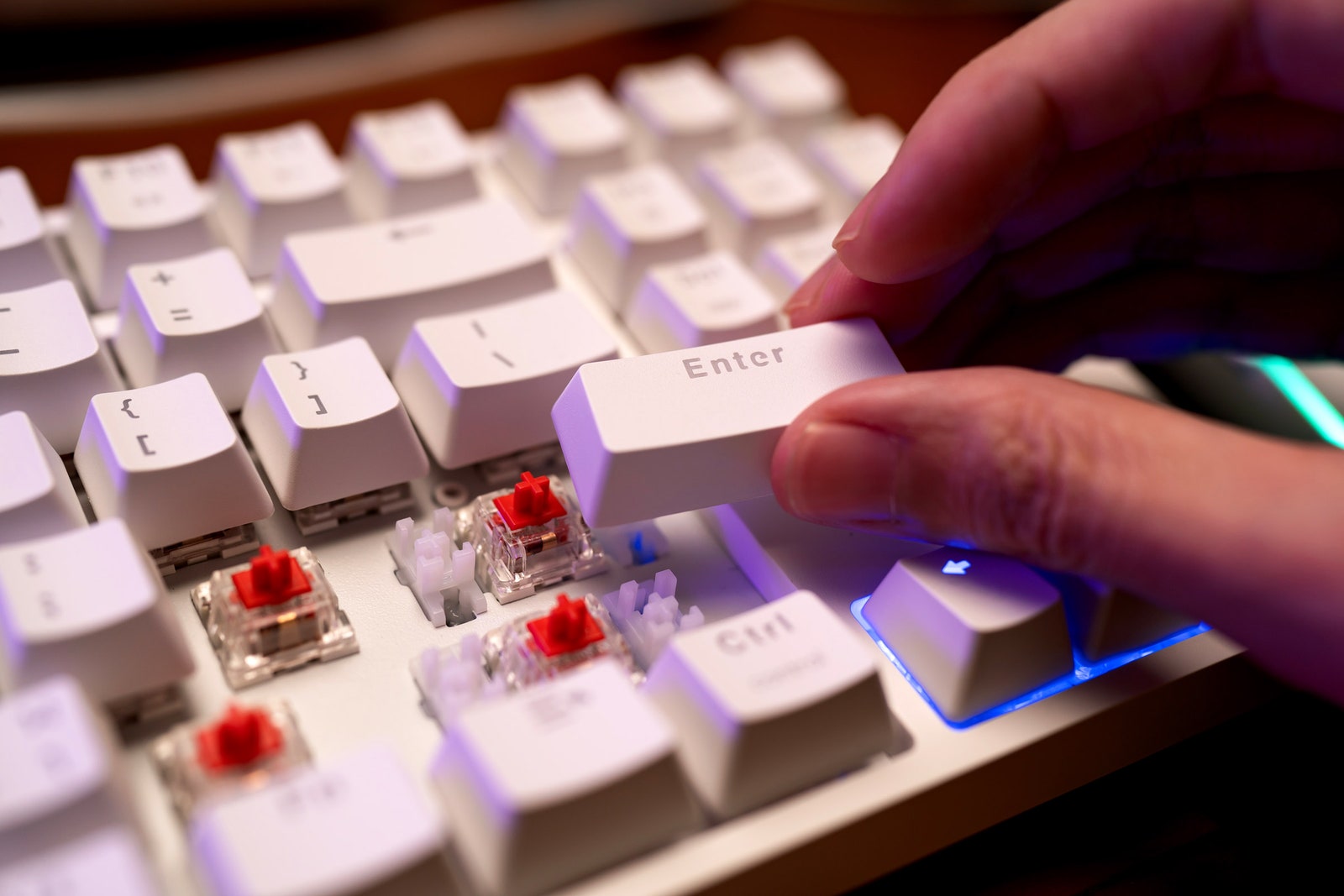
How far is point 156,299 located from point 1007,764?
19.7 inches

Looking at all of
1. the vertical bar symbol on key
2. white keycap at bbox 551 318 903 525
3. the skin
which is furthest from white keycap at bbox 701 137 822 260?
the vertical bar symbol on key

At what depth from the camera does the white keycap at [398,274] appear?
2.13 ft

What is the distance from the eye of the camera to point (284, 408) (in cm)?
56

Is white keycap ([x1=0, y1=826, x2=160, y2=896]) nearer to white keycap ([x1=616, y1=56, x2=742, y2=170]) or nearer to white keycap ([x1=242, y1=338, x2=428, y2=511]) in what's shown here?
white keycap ([x1=242, y1=338, x2=428, y2=511])

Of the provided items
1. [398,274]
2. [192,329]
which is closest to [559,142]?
[398,274]

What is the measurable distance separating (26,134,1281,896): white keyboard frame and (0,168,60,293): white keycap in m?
0.22

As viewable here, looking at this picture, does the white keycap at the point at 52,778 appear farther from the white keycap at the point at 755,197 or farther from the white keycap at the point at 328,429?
the white keycap at the point at 755,197

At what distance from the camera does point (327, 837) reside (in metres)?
0.41

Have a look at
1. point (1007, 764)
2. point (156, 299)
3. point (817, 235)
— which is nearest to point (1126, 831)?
point (1007, 764)

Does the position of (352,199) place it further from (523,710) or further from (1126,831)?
(1126,831)

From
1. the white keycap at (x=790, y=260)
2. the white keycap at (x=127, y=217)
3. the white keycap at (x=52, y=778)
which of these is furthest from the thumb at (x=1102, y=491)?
the white keycap at (x=127, y=217)

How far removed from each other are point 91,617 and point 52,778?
73 mm

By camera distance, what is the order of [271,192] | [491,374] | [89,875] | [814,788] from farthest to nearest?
[271,192], [491,374], [814,788], [89,875]

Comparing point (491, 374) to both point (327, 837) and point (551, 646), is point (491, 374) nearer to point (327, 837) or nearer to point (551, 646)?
point (551, 646)
